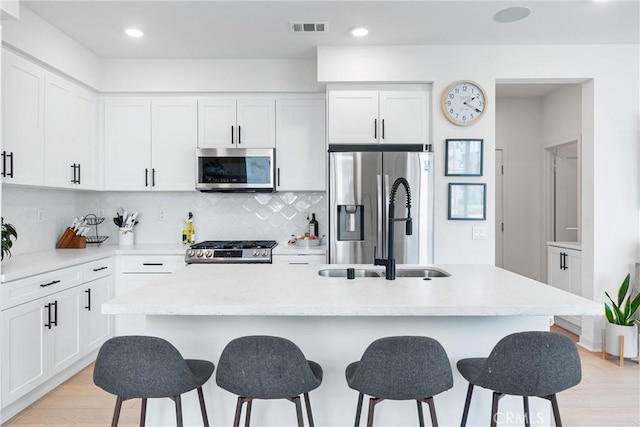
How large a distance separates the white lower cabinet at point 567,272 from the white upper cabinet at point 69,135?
4.72 metres

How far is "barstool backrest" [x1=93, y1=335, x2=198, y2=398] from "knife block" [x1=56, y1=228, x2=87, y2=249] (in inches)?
105

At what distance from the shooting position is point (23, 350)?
2539mm

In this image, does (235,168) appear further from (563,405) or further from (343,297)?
(563,405)

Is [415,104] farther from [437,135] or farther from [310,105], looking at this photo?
[310,105]

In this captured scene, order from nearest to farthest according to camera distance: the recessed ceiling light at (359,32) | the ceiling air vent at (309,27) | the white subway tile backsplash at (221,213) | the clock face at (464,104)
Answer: the ceiling air vent at (309,27) → the recessed ceiling light at (359,32) → the clock face at (464,104) → the white subway tile backsplash at (221,213)

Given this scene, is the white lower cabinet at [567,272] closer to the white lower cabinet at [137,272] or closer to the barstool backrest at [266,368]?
the barstool backrest at [266,368]

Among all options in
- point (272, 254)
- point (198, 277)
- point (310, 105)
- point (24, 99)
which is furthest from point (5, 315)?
point (310, 105)

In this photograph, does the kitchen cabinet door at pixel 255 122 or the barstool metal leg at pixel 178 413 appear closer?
the barstool metal leg at pixel 178 413

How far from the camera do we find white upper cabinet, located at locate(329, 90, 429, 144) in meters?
3.64

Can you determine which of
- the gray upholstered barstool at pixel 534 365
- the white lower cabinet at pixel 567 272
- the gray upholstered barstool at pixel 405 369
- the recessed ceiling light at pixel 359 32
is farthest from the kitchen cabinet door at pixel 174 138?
the white lower cabinet at pixel 567 272

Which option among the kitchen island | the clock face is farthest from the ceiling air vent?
the kitchen island

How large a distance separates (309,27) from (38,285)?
2.67 meters

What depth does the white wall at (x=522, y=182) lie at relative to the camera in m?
5.30

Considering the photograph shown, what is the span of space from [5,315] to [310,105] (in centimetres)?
293
